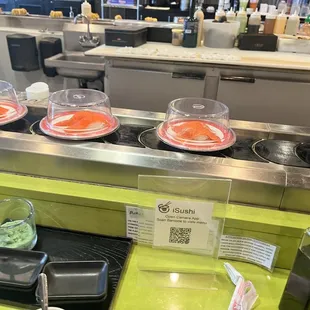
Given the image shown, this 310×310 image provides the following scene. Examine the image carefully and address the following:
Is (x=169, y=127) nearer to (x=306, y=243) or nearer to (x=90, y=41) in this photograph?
(x=306, y=243)

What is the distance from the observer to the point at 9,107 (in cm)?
130

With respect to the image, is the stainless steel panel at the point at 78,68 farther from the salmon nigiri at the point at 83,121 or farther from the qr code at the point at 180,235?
the qr code at the point at 180,235

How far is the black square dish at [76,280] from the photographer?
0.79 m

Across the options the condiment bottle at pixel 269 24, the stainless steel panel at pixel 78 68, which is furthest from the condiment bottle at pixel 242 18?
the stainless steel panel at pixel 78 68

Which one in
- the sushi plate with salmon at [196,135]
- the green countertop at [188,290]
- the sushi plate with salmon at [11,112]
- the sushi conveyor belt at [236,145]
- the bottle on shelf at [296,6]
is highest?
the bottle on shelf at [296,6]

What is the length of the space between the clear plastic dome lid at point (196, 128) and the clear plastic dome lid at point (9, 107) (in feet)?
1.76

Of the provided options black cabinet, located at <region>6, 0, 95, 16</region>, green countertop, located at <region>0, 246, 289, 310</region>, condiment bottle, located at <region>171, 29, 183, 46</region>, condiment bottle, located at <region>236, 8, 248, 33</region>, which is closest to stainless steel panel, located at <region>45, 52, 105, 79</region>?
condiment bottle, located at <region>171, 29, 183, 46</region>

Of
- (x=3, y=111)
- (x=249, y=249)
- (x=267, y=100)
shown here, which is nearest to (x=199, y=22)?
(x=267, y=100)

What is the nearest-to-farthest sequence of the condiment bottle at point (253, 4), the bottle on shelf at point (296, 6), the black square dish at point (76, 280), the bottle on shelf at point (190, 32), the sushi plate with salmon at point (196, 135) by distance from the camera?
the black square dish at point (76, 280)
the sushi plate with salmon at point (196, 135)
the bottle on shelf at point (190, 32)
the condiment bottle at point (253, 4)
the bottle on shelf at point (296, 6)

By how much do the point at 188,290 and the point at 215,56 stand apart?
7.05ft

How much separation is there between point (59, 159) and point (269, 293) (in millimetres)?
703

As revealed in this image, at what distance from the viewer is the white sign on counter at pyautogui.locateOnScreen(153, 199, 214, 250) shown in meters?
0.86

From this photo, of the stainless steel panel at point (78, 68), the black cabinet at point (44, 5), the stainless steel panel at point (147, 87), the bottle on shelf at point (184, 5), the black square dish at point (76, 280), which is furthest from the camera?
the black cabinet at point (44, 5)

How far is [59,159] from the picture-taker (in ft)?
3.39
